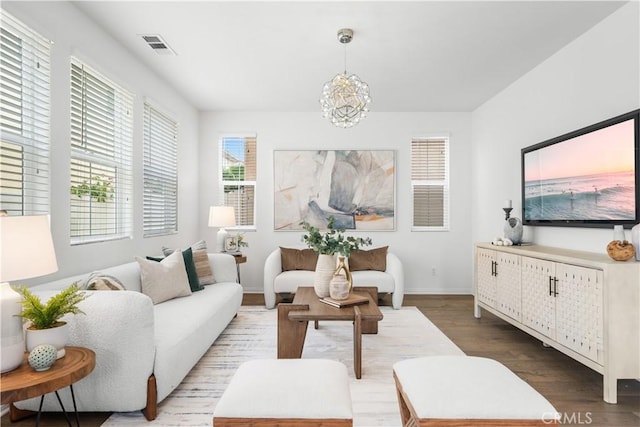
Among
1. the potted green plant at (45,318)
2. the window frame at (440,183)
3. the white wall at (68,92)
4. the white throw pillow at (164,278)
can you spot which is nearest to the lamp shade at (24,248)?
the potted green plant at (45,318)

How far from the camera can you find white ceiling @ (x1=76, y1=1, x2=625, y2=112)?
254 cm

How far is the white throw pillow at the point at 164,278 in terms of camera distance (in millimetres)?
2818

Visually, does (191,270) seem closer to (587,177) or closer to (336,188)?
(336,188)

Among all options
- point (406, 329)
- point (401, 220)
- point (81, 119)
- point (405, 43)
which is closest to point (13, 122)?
point (81, 119)

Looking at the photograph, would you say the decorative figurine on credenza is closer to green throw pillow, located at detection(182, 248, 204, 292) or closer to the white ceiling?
the white ceiling

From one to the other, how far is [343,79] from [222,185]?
9.98ft

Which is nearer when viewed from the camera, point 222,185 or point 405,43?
point 405,43

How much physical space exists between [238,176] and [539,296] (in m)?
4.04

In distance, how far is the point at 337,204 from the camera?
5.07 m

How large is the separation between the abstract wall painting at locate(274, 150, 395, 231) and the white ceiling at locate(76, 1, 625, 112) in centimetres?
103

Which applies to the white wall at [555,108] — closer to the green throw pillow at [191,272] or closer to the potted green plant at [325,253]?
the potted green plant at [325,253]

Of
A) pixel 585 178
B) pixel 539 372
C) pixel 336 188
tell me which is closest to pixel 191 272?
pixel 336 188

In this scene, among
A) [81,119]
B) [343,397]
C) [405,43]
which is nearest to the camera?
[343,397]

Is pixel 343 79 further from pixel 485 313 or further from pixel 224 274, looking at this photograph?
pixel 485 313
